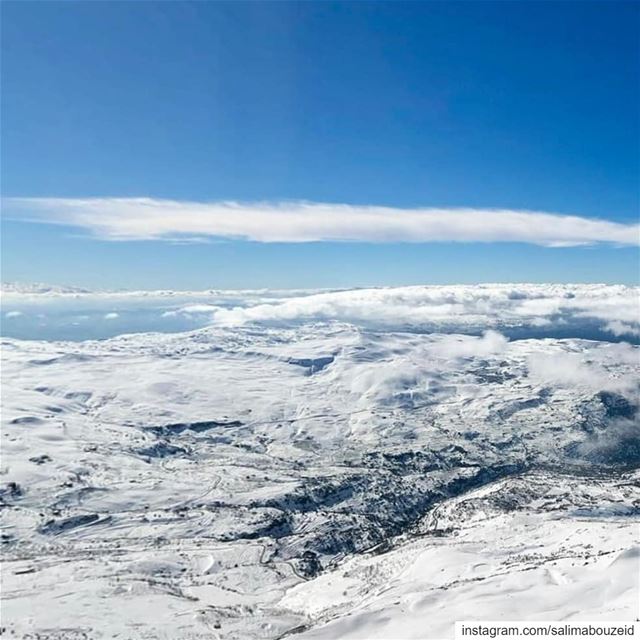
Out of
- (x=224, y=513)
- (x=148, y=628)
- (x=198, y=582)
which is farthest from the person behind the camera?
(x=224, y=513)

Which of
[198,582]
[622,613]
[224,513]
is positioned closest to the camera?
[622,613]

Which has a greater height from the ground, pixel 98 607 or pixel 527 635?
pixel 527 635

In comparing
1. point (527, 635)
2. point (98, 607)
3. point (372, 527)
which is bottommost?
point (372, 527)

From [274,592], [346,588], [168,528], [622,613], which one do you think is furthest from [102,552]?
[622,613]

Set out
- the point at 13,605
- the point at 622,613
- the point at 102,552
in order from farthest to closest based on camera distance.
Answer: the point at 102,552
the point at 13,605
the point at 622,613

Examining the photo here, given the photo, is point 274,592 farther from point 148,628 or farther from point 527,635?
point 527,635

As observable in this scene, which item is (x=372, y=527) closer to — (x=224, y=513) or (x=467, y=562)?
(x=224, y=513)

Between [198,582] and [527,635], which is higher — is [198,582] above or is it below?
below

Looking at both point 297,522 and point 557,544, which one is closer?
point 557,544

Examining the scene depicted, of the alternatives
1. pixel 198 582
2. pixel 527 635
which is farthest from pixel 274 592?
pixel 527 635
